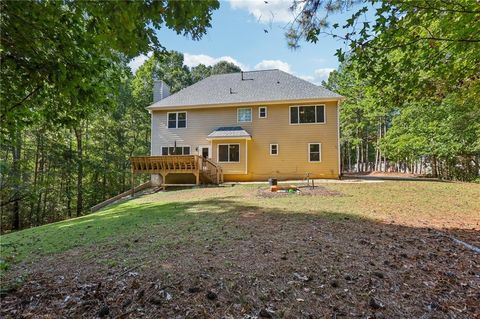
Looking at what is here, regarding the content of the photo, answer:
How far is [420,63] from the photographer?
4.78m

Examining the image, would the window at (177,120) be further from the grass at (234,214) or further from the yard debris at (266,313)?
the yard debris at (266,313)

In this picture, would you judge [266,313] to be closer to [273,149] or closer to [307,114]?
[273,149]

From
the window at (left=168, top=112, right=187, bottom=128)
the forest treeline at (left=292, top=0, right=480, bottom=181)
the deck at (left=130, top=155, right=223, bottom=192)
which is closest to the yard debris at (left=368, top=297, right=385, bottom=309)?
the forest treeline at (left=292, top=0, right=480, bottom=181)

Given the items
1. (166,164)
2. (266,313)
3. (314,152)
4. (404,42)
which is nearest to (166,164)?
(166,164)

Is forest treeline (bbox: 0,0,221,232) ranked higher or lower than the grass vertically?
higher

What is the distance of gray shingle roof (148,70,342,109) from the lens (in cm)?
1711

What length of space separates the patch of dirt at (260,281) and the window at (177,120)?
47.7 ft

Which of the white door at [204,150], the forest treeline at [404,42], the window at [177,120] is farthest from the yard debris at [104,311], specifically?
the window at [177,120]

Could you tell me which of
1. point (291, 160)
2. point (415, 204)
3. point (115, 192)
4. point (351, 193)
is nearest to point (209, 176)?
point (291, 160)

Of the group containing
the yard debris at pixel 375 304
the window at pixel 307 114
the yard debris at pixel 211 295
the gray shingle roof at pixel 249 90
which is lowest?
the yard debris at pixel 375 304

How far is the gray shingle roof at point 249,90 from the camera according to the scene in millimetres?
17111

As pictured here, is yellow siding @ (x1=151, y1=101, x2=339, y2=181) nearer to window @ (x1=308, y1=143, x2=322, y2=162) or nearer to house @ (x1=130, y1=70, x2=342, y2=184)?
house @ (x1=130, y1=70, x2=342, y2=184)

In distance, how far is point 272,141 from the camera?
17094 mm

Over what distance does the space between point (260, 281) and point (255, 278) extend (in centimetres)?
7
